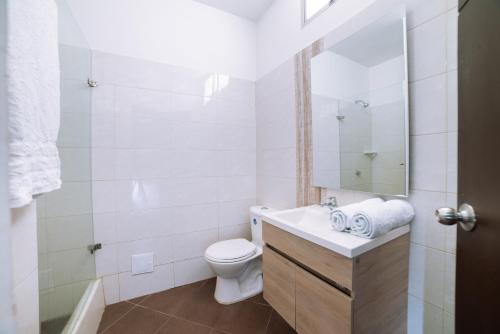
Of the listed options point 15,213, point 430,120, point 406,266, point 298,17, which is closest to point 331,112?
point 430,120

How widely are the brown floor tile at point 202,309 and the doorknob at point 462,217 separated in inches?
57.7

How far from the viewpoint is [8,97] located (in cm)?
57

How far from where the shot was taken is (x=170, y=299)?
1.61m

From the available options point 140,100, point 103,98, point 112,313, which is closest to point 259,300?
point 112,313

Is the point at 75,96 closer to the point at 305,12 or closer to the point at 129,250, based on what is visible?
A: the point at 129,250

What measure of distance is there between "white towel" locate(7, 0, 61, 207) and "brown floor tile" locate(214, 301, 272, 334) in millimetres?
1302

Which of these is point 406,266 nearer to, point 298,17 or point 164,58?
point 298,17

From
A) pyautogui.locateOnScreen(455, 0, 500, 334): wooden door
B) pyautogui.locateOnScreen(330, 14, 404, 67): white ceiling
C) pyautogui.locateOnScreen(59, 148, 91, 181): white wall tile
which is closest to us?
pyautogui.locateOnScreen(455, 0, 500, 334): wooden door

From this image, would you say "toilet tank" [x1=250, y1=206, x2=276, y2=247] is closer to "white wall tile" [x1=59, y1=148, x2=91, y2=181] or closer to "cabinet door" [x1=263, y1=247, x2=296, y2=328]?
"cabinet door" [x1=263, y1=247, x2=296, y2=328]

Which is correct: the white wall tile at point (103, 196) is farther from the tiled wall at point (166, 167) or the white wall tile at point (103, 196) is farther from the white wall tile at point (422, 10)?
the white wall tile at point (422, 10)

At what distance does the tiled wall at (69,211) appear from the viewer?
3.10ft

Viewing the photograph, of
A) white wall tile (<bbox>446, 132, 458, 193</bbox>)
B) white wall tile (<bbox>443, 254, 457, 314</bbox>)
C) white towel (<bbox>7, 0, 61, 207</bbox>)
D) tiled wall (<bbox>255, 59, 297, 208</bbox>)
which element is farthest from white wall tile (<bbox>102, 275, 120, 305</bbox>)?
white wall tile (<bbox>446, 132, 458, 193</bbox>)

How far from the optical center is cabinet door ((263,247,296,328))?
103 cm

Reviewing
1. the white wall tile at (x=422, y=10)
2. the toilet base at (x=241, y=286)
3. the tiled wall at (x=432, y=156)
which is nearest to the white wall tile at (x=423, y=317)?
the tiled wall at (x=432, y=156)
